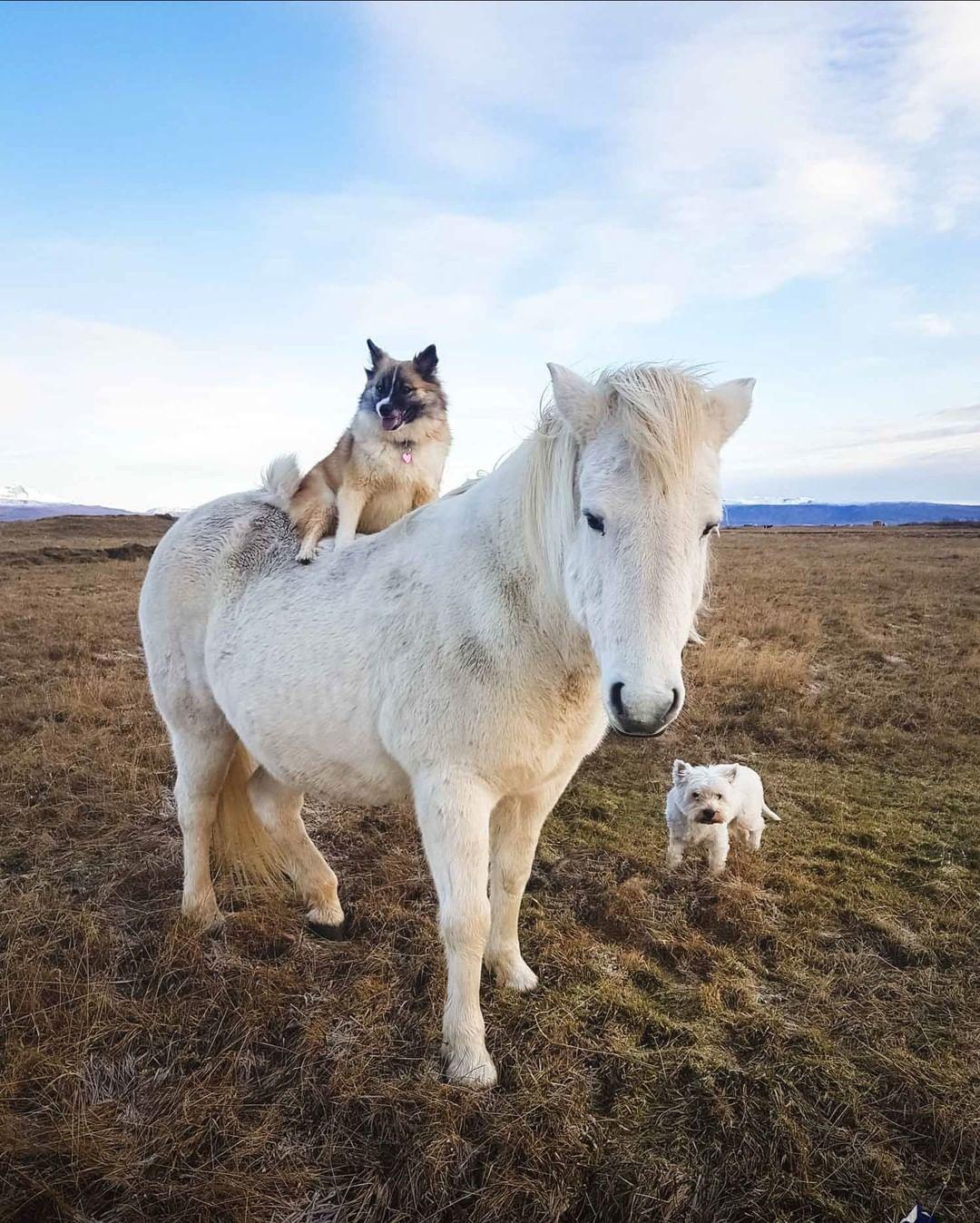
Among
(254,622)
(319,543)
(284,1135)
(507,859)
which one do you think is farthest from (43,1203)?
(319,543)

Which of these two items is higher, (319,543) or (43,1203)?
(319,543)

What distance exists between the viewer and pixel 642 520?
198 centimetres

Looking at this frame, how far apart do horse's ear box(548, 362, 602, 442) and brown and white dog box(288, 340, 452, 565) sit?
1784mm

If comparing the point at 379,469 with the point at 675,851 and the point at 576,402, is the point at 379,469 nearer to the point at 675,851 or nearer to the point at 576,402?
the point at 576,402

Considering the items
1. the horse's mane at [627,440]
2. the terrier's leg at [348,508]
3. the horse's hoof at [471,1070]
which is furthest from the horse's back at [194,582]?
the horse's hoof at [471,1070]

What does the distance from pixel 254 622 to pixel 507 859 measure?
1784 mm

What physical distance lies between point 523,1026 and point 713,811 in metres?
1.89

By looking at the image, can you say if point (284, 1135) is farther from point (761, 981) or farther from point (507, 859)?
point (761, 981)

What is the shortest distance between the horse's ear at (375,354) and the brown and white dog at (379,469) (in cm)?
85

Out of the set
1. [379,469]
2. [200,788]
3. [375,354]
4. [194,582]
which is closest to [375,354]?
[375,354]

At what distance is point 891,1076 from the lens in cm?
260

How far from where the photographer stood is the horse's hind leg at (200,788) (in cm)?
373

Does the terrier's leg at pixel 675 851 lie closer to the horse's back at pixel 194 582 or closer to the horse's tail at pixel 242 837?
the horse's tail at pixel 242 837

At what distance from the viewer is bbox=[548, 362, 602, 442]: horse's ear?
220cm
